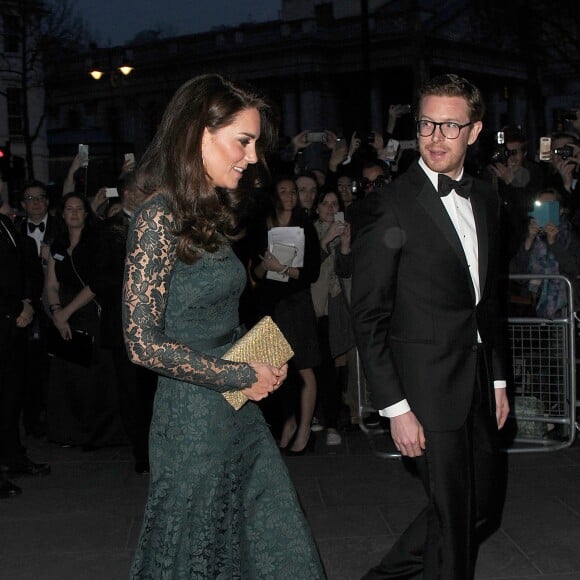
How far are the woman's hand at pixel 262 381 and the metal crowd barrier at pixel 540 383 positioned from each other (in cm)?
402

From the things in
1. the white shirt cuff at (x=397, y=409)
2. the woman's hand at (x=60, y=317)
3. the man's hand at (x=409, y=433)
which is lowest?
the man's hand at (x=409, y=433)

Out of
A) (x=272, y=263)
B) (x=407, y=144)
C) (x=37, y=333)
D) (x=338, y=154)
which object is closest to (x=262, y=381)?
(x=272, y=263)

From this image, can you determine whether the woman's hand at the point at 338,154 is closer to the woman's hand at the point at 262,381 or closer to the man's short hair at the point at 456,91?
the man's short hair at the point at 456,91

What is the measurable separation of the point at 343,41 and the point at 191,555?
2025 inches

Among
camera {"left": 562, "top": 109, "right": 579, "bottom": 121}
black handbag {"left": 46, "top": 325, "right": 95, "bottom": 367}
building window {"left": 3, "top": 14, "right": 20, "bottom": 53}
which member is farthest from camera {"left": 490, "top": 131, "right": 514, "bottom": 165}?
building window {"left": 3, "top": 14, "right": 20, "bottom": 53}

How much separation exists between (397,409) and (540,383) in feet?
12.2

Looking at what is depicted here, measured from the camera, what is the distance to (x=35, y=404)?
804cm

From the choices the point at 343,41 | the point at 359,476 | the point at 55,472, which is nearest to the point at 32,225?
the point at 55,472

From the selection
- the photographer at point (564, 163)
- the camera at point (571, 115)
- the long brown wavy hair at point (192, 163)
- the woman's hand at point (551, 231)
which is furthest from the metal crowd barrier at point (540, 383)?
the long brown wavy hair at point (192, 163)

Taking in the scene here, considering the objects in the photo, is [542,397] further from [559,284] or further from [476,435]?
[476,435]

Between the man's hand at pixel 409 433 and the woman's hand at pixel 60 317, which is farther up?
the woman's hand at pixel 60 317

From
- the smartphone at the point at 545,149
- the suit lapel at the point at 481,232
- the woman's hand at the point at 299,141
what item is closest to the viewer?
the suit lapel at the point at 481,232

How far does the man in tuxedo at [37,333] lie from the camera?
8.00 metres

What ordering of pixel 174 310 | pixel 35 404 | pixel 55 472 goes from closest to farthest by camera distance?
pixel 174 310 → pixel 55 472 → pixel 35 404
